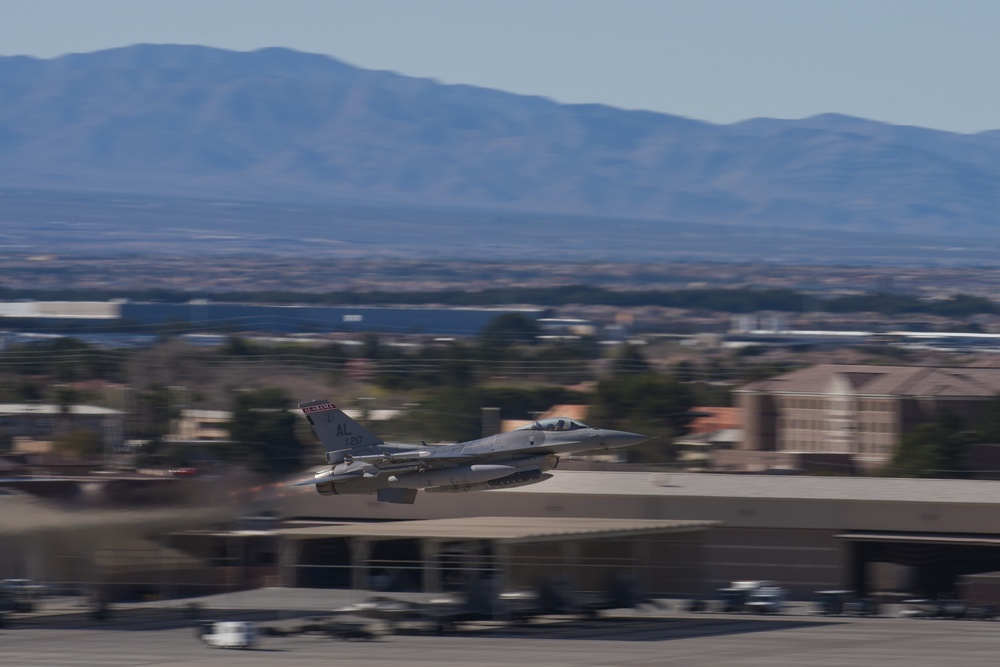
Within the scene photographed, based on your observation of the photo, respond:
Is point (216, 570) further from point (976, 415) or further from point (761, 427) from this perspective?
point (976, 415)

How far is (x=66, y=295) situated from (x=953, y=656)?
463 ft

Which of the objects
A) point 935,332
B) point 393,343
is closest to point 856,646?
point 393,343

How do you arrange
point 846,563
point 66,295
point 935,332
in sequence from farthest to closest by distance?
point 66,295 → point 935,332 → point 846,563

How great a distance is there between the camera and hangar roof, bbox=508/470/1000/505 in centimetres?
4147

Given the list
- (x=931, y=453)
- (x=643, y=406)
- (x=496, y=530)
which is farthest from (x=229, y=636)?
(x=643, y=406)

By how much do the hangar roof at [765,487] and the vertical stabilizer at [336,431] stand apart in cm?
853

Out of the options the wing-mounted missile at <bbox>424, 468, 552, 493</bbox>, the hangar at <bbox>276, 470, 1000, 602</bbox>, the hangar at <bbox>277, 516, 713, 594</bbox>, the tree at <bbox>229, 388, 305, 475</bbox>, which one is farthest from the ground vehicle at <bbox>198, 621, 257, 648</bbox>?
the tree at <bbox>229, 388, 305, 475</bbox>

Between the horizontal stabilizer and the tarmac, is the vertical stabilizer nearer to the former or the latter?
the horizontal stabilizer

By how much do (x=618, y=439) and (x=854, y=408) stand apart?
3833 cm

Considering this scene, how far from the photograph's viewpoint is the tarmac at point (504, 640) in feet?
87.1

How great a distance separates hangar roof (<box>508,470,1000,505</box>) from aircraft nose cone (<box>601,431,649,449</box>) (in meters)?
7.80

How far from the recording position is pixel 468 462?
3531 centimetres

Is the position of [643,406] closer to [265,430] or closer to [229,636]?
[265,430]

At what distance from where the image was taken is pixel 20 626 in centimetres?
3241
